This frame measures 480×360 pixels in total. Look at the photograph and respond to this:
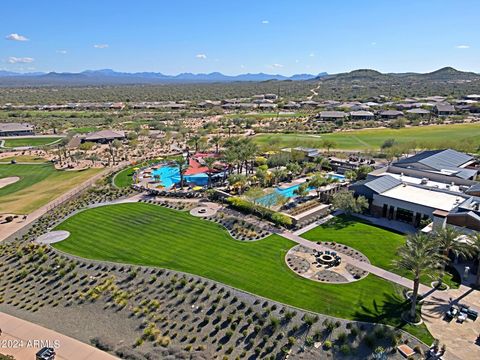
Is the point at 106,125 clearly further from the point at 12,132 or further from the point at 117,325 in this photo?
the point at 117,325

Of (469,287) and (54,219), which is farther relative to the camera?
(54,219)

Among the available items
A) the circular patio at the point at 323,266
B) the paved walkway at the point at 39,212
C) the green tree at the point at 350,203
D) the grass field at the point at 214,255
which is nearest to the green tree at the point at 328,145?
the green tree at the point at 350,203

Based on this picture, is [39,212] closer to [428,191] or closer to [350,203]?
[350,203]

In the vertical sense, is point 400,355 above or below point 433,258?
below

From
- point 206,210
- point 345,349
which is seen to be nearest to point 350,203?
point 206,210

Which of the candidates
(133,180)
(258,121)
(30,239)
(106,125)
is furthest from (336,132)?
(30,239)

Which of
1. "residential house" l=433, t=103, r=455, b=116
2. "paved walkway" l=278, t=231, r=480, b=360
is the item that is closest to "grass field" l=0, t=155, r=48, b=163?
"paved walkway" l=278, t=231, r=480, b=360

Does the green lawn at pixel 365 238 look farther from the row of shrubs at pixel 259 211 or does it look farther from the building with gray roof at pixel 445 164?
the building with gray roof at pixel 445 164
